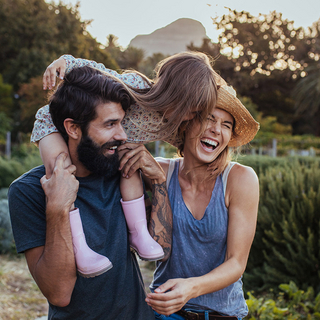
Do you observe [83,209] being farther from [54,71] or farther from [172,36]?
[172,36]

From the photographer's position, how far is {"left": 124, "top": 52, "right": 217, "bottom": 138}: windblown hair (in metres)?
Result: 2.11

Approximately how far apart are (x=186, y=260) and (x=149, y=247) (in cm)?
27

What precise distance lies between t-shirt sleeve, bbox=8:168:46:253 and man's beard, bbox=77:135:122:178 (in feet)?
1.05

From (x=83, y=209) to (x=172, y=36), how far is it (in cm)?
162

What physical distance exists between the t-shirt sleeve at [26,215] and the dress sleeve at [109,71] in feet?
2.67

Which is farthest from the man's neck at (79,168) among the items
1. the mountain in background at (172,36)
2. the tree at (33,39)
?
the tree at (33,39)

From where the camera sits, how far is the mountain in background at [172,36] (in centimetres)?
261

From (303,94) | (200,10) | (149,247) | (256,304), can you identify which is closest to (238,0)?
(200,10)

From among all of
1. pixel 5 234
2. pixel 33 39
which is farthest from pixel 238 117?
pixel 33 39

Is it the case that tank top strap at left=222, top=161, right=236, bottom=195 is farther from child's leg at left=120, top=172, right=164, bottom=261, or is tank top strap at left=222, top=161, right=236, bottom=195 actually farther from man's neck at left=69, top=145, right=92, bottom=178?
man's neck at left=69, top=145, right=92, bottom=178

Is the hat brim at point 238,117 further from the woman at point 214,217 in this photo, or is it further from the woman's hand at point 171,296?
the woman's hand at point 171,296

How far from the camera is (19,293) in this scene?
15.9 ft

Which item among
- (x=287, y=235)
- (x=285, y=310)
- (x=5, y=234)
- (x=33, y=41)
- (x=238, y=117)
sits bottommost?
(x=5, y=234)

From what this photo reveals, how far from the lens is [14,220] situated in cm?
179
